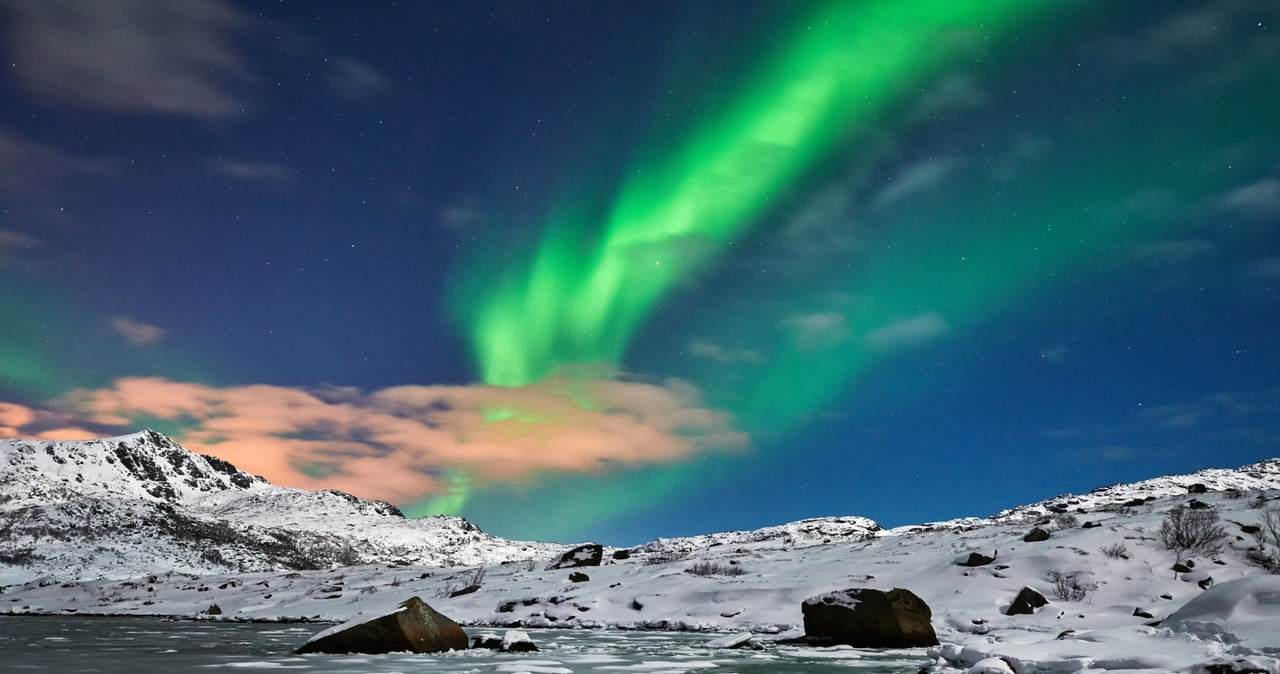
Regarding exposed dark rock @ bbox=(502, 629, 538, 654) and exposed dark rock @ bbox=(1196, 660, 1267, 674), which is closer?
exposed dark rock @ bbox=(1196, 660, 1267, 674)

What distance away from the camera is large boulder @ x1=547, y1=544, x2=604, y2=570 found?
113 feet

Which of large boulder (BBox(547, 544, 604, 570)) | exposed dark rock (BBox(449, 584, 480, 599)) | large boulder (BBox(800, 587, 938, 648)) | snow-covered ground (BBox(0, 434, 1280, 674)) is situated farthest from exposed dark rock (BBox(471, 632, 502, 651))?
large boulder (BBox(547, 544, 604, 570))

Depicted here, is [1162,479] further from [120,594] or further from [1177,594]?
[120,594]

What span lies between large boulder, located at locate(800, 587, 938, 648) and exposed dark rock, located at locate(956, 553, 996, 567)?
7.27 metres

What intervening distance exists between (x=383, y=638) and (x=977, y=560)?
16.4 m

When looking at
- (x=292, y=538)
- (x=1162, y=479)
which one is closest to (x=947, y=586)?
(x=1162, y=479)

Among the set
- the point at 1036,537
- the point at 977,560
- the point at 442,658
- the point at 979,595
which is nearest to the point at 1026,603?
the point at 979,595

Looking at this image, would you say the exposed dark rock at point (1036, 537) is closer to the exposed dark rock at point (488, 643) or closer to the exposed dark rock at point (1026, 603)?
the exposed dark rock at point (1026, 603)

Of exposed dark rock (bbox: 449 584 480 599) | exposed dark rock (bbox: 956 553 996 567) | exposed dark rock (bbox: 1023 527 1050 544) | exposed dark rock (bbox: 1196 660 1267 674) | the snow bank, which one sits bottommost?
exposed dark rock (bbox: 1196 660 1267 674)

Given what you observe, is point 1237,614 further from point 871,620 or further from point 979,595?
point 979,595

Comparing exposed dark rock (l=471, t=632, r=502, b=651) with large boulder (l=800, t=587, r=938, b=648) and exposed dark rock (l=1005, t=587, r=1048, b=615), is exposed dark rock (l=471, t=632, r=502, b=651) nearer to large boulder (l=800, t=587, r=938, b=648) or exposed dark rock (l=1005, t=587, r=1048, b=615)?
large boulder (l=800, t=587, r=938, b=648)

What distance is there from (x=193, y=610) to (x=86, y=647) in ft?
75.7

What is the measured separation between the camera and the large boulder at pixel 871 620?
13.6 meters

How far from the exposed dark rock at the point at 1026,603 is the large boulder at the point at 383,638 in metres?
12.2
